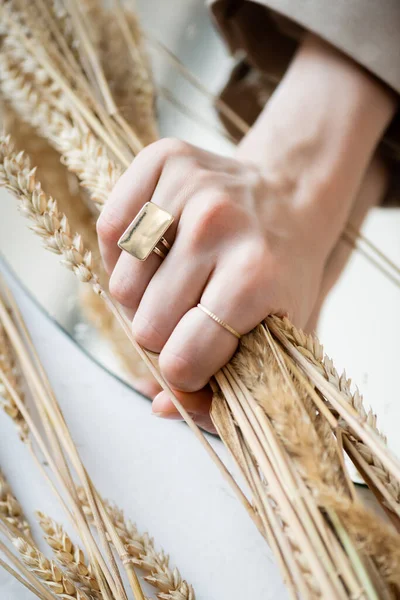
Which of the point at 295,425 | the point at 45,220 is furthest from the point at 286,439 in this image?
the point at 45,220

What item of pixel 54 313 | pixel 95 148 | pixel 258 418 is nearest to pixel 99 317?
pixel 54 313

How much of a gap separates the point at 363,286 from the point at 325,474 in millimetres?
315

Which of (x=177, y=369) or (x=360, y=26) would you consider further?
(x=360, y=26)

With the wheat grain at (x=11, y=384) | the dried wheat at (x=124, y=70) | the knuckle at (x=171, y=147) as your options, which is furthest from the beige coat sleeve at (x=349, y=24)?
the wheat grain at (x=11, y=384)

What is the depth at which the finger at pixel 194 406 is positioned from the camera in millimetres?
395

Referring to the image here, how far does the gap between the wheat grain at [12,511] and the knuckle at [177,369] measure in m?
0.17

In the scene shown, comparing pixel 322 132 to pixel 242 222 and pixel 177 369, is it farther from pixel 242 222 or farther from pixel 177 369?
pixel 177 369

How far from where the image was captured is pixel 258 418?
31cm

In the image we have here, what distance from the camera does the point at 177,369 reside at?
1.20 ft

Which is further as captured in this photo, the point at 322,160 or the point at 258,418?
the point at 322,160

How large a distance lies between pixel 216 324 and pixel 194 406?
8 centimetres

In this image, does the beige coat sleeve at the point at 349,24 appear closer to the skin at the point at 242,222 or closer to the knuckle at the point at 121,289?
the skin at the point at 242,222

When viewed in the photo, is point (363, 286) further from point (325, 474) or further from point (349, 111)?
point (325, 474)

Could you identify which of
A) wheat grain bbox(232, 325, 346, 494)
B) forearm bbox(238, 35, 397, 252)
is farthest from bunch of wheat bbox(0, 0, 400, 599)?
forearm bbox(238, 35, 397, 252)
